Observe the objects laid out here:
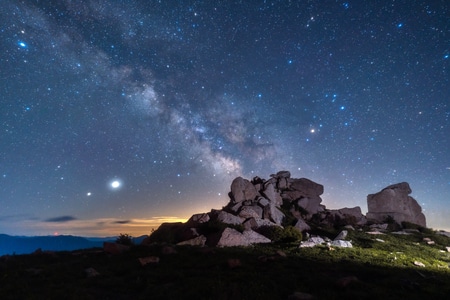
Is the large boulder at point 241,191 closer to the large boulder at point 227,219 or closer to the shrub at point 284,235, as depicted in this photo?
the large boulder at point 227,219

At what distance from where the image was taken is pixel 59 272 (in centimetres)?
1402

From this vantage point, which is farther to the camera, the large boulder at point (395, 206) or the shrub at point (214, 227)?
the large boulder at point (395, 206)

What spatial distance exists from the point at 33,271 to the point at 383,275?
19.3m

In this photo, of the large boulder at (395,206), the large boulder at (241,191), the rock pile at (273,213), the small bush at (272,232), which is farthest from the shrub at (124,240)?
the large boulder at (395,206)

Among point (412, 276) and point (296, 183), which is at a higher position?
point (296, 183)

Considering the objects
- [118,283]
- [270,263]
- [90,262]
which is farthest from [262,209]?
[118,283]

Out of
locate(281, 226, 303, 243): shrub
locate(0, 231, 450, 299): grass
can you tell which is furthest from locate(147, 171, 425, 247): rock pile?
locate(0, 231, 450, 299): grass

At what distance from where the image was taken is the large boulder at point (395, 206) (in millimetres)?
55156

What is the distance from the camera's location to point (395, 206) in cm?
5631

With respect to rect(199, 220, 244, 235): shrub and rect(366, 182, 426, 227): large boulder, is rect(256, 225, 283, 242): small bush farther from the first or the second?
rect(366, 182, 426, 227): large boulder

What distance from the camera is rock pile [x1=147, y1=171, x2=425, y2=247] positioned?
26.6 meters

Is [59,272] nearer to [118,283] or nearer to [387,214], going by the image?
[118,283]

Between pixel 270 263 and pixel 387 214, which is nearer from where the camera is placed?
pixel 270 263

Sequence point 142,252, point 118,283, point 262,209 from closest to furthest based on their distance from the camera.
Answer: point 118,283 < point 142,252 < point 262,209
